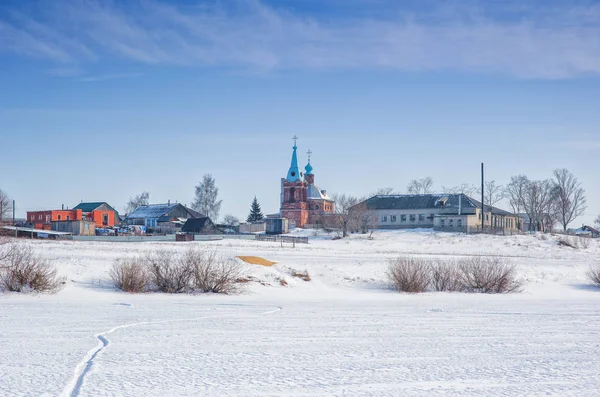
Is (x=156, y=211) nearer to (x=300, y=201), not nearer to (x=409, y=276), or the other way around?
(x=300, y=201)

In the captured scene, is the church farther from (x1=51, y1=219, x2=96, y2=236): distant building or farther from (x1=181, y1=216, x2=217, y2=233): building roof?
(x1=51, y1=219, x2=96, y2=236): distant building

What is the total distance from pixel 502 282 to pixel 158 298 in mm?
15479

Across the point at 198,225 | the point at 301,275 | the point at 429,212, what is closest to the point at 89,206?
the point at 198,225

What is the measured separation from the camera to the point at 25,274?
2533 centimetres

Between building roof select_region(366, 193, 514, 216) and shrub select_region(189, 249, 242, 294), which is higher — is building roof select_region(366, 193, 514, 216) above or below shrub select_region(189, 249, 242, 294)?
above

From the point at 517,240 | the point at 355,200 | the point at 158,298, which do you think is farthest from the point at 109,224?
the point at 158,298

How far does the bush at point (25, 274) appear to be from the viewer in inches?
995

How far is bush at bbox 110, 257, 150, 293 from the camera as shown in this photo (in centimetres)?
2658

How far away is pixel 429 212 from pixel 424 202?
1998 millimetres

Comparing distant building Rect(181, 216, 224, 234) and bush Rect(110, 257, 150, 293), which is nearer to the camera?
bush Rect(110, 257, 150, 293)

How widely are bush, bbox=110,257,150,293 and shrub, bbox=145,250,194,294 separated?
1.50 feet

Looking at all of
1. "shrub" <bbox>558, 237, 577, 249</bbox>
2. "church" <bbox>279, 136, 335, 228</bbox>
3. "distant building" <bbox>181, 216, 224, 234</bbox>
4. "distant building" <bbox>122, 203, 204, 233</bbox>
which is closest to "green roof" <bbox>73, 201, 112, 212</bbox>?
"distant building" <bbox>122, 203, 204, 233</bbox>

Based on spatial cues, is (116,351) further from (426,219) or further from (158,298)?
(426,219)

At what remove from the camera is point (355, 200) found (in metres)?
95.9
